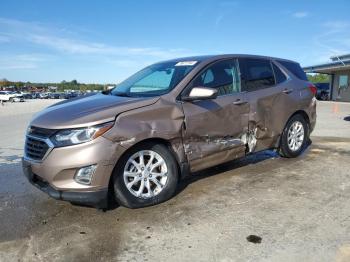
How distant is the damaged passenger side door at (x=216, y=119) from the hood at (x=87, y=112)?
0.60 metres

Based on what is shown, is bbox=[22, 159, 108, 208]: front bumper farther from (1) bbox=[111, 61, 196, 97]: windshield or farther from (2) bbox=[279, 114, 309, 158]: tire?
(2) bbox=[279, 114, 309, 158]: tire

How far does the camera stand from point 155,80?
4.94 m

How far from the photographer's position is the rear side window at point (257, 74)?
5.24 metres

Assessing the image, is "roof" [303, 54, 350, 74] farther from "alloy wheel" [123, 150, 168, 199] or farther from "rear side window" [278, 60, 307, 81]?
"alloy wheel" [123, 150, 168, 199]

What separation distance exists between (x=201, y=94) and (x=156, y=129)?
2.33 feet

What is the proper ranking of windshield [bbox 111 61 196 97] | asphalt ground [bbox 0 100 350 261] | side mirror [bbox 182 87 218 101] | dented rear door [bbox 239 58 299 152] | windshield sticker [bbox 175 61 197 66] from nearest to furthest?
1. asphalt ground [bbox 0 100 350 261]
2. side mirror [bbox 182 87 218 101]
3. windshield [bbox 111 61 196 97]
4. windshield sticker [bbox 175 61 197 66]
5. dented rear door [bbox 239 58 299 152]

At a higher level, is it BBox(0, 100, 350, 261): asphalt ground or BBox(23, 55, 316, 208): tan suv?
BBox(23, 55, 316, 208): tan suv

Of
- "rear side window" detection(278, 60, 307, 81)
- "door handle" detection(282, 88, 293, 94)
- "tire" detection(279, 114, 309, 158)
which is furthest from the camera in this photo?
"rear side window" detection(278, 60, 307, 81)

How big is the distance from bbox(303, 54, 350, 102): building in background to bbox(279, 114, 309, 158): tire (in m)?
26.2

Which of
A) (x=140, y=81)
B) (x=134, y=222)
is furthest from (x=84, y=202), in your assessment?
(x=140, y=81)

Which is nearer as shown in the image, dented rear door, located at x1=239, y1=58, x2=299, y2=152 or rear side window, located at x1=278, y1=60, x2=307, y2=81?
dented rear door, located at x1=239, y1=58, x2=299, y2=152

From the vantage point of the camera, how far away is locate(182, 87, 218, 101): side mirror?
4.27 m

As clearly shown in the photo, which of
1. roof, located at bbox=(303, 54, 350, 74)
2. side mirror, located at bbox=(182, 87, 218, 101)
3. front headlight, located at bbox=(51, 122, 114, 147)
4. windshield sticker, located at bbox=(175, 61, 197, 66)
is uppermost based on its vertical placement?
roof, located at bbox=(303, 54, 350, 74)

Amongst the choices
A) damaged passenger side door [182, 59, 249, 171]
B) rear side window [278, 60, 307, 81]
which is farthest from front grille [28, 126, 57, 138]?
rear side window [278, 60, 307, 81]
